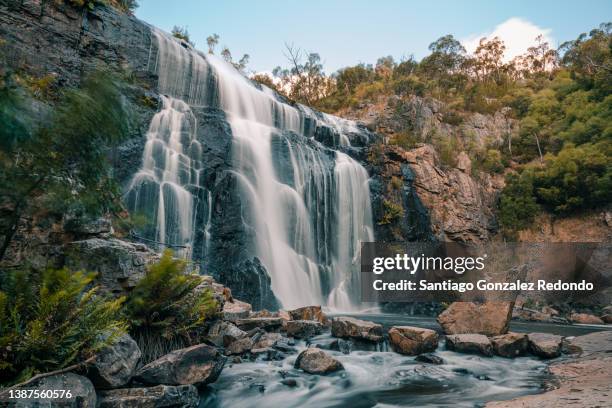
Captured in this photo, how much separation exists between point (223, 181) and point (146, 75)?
7.64 m

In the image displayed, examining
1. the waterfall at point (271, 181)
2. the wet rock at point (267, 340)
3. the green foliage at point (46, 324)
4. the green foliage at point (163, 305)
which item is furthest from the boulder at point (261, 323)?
the waterfall at point (271, 181)

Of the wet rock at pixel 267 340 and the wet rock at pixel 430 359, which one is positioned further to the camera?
the wet rock at pixel 267 340

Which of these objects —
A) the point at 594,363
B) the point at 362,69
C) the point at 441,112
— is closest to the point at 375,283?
the point at 594,363

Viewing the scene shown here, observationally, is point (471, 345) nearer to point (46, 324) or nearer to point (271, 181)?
point (46, 324)

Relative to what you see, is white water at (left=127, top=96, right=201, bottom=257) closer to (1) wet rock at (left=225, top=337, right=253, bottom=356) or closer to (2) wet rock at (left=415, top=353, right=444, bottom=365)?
(1) wet rock at (left=225, top=337, right=253, bottom=356)

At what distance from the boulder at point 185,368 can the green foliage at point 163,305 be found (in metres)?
0.62

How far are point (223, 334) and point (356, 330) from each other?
3268 millimetres

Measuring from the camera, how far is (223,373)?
6.23m

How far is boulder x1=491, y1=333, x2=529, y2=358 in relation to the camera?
8.11 m

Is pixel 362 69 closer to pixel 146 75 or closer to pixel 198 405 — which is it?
pixel 146 75

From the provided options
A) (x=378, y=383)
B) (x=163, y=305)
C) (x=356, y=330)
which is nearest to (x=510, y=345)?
(x=356, y=330)

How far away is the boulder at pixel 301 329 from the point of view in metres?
8.88

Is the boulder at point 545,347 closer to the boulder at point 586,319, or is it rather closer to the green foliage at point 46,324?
the green foliage at point 46,324

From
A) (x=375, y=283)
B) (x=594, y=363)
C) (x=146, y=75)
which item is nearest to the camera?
(x=594, y=363)
